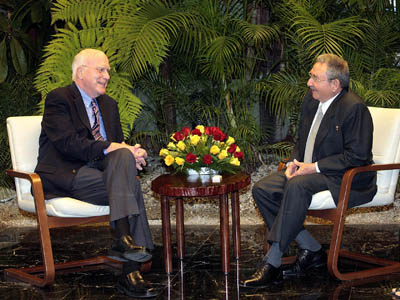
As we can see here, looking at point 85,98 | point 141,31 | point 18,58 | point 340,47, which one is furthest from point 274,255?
point 18,58

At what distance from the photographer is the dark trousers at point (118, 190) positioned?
3418 mm

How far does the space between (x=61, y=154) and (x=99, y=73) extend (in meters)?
0.57

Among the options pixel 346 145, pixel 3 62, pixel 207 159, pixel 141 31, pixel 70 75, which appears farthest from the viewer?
pixel 3 62

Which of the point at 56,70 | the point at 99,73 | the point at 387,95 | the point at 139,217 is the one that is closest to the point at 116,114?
the point at 99,73

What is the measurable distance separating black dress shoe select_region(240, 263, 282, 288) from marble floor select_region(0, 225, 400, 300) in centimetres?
5

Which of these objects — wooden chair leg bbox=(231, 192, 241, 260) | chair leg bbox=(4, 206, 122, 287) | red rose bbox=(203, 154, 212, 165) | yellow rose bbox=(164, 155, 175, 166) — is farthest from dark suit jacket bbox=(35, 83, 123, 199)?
wooden chair leg bbox=(231, 192, 241, 260)

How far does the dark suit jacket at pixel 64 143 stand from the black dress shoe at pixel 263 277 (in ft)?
3.81

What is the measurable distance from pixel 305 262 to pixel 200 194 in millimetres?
851

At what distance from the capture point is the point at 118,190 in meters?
3.44

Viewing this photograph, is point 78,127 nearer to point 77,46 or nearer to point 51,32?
point 77,46

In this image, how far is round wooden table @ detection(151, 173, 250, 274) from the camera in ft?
11.2

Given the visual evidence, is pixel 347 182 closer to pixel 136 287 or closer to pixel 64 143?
pixel 136 287

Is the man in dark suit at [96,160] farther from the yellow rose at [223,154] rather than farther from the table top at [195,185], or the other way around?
the yellow rose at [223,154]

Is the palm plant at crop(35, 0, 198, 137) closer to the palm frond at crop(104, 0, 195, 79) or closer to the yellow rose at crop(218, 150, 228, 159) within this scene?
the palm frond at crop(104, 0, 195, 79)
